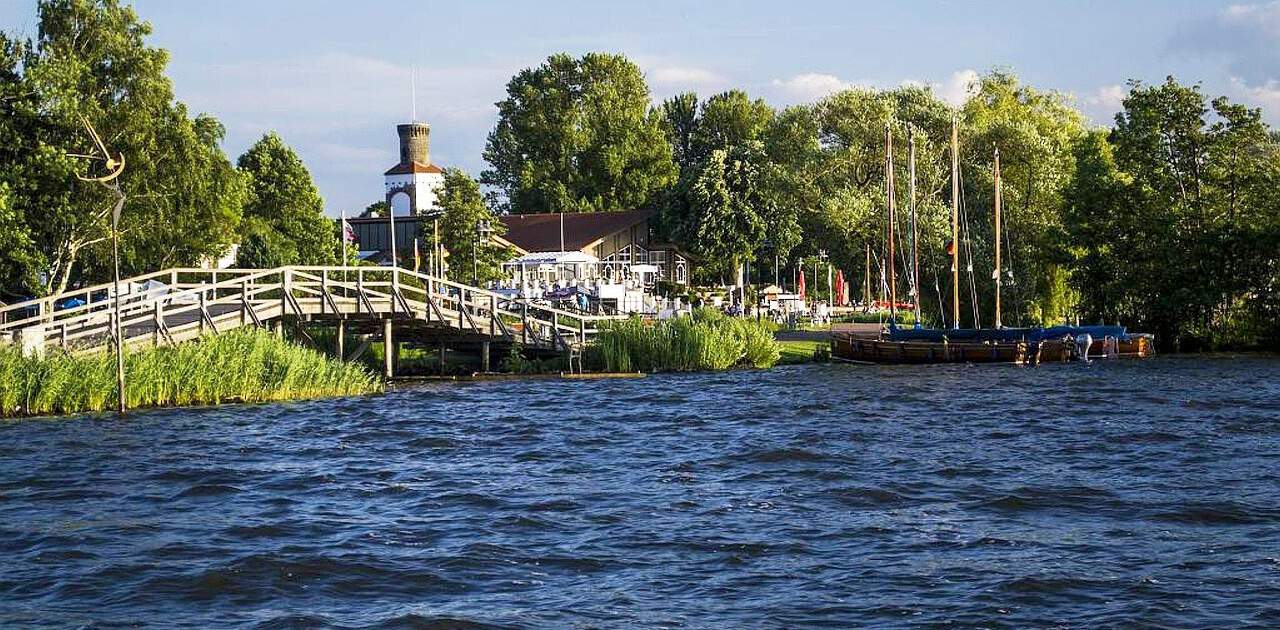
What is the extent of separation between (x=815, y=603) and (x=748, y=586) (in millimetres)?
1265

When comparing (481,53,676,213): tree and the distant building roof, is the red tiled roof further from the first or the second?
the distant building roof

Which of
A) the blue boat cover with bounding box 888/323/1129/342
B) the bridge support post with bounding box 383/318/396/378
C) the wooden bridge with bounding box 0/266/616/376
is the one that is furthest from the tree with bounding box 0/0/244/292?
the blue boat cover with bounding box 888/323/1129/342

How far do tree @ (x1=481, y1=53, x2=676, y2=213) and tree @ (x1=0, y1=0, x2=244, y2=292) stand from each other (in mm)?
64400

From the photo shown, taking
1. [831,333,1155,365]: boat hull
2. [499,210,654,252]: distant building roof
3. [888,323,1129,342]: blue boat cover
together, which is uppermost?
[499,210,654,252]: distant building roof

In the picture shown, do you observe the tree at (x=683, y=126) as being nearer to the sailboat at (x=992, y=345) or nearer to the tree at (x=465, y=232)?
the tree at (x=465, y=232)

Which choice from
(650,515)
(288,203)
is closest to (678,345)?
(650,515)

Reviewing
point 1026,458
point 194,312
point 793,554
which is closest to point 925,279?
point 194,312

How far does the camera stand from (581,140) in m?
120

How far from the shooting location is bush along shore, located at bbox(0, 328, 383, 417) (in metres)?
36.7

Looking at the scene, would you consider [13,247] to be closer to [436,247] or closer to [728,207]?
[436,247]

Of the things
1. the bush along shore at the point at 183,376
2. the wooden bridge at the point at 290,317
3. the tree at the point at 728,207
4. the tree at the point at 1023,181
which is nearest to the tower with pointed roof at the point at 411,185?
the tree at the point at 728,207

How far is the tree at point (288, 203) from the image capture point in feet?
266

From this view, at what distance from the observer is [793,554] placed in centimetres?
2136

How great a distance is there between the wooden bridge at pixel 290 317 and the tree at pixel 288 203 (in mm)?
22262
